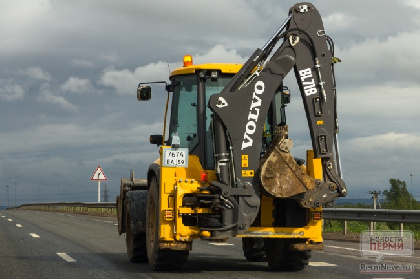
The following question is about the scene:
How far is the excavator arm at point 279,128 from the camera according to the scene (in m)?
9.39

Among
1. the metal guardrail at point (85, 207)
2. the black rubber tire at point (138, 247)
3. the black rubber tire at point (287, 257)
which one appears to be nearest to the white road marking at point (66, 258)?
the black rubber tire at point (138, 247)

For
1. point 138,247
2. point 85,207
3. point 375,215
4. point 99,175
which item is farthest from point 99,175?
point 138,247

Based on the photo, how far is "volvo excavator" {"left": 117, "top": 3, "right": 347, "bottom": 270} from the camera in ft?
30.9

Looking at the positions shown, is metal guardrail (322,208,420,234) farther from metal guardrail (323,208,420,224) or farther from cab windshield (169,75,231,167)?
cab windshield (169,75,231,167)

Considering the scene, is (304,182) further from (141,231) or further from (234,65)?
(141,231)

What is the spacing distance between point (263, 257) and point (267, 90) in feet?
12.2

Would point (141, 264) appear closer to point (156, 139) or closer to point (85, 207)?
point (156, 139)

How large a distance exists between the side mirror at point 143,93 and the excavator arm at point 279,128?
58.7 inches

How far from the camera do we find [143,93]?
35.2 ft

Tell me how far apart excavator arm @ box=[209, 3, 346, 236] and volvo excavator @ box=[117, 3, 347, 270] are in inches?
0.5

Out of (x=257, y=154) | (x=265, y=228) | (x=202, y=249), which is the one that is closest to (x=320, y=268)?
(x=265, y=228)

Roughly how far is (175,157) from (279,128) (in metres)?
1.44

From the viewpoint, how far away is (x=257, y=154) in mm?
9547

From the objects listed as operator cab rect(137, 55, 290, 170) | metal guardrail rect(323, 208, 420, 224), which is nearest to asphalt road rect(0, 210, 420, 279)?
metal guardrail rect(323, 208, 420, 224)
